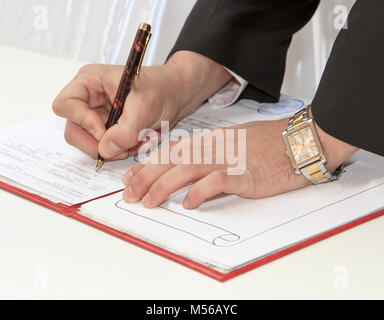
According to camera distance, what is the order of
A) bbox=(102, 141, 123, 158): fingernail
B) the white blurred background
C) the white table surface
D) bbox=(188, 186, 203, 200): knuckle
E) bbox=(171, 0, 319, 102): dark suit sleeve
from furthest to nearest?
the white blurred background, bbox=(171, 0, 319, 102): dark suit sleeve, bbox=(102, 141, 123, 158): fingernail, bbox=(188, 186, 203, 200): knuckle, the white table surface

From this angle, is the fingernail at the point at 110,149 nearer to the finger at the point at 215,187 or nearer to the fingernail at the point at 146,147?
the fingernail at the point at 146,147

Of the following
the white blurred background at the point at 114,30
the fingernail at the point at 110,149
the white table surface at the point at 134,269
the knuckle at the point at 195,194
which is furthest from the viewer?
→ the white blurred background at the point at 114,30

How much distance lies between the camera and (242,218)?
811mm

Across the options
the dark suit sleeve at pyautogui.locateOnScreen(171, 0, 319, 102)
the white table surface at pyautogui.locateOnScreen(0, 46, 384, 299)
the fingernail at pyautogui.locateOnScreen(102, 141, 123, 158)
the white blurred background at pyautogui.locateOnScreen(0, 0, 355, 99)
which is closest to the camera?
the white table surface at pyautogui.locateOnScreen(0, 46, 384, 299)

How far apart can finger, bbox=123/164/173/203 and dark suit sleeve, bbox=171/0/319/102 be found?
38cm

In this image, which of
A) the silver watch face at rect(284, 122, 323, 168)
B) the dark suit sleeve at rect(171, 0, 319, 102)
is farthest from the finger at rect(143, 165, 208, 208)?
the dark suit sleeve at rect(171, 0, 319, 102)

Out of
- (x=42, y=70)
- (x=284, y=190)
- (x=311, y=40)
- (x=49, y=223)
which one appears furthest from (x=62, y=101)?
(x=311, y=40)

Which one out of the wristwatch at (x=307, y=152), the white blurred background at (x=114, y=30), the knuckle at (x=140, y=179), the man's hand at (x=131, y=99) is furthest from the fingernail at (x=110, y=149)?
the white blurred background at (x=114, y=30)

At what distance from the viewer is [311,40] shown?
187 cm

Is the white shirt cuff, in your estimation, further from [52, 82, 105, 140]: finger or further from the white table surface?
the white table surface

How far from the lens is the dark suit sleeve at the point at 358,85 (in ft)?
2.79

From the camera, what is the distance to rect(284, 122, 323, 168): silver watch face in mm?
903

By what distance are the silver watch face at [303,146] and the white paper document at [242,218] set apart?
0.04 m
